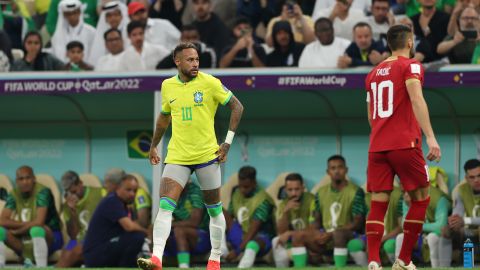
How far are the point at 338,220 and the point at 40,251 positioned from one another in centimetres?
356

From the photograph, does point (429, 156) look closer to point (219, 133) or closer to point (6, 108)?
point (219, 133)

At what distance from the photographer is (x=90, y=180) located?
1500cm

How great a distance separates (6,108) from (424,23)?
5.42 meters

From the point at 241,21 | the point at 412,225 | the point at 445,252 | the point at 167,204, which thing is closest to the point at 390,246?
the point at 445,252

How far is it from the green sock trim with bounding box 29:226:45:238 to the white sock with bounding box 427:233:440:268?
15.1 feet

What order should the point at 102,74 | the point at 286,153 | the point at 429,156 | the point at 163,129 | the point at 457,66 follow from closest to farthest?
the point at 429,156 < the point at 163,129 < the point at 457,66 < the point at 102,74 < the point at 286,153

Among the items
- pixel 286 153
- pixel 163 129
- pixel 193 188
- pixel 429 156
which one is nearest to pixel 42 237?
pixel 193 188

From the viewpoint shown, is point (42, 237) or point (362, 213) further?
point (42, 237)

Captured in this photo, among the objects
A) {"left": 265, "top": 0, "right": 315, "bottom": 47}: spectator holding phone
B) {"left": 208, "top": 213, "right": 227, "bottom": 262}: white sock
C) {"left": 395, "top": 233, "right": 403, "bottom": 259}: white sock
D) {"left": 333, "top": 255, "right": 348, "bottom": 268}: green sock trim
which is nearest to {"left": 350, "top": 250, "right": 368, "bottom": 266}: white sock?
{"left": 333, "top": 255, "right": 348, "bottom": 268}: green sock trim

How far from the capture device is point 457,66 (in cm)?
1290

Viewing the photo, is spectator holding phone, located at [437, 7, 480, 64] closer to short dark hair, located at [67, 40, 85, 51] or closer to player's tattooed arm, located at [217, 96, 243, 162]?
player's tattooed arm, located at [217, 96, 243, 162]

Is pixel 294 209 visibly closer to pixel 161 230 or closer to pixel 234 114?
pixel 234 114

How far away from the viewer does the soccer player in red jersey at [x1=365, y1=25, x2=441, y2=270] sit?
28.8ft

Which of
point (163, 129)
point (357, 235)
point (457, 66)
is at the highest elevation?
point (457, 66)
